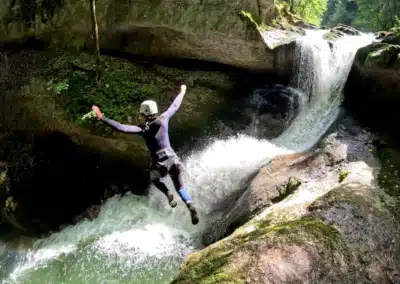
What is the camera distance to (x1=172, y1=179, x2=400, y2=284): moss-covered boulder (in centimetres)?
510

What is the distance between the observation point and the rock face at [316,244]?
5133mm

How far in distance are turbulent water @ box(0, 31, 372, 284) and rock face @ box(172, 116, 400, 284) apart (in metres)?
3.11

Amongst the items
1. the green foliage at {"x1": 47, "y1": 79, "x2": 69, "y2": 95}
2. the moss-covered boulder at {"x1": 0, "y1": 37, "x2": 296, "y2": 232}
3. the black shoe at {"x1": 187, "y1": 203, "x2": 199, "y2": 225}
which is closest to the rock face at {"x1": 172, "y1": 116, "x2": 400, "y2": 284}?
the black shoe at {"x1": 187, "y1": 203, "x2": 199, "y2": 225}

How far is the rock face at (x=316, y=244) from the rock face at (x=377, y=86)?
12.9ft

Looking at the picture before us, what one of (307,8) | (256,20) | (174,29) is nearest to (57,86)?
(174,29)

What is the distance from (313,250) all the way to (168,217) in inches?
236

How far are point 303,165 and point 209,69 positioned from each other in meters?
5.91

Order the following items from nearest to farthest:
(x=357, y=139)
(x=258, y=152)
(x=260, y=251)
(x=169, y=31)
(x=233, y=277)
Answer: (x=233, y=277), (x=260, y=251), (x=357, y=139), (x=258, y=152), (x=169, y=31)

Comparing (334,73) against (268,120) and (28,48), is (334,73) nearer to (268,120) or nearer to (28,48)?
(268,120)

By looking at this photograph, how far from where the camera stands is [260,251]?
538 cm

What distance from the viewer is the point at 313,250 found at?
5.43 meters

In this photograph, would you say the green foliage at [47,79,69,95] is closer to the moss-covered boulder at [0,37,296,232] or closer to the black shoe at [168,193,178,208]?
the moss-covered boulder at [0,37,296,232]

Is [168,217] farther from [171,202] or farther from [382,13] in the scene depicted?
[382,13]

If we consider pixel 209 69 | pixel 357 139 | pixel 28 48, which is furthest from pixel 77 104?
pixel 357 139
